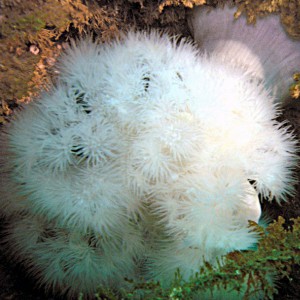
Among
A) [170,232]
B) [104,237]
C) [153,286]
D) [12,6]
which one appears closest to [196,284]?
[153,286]

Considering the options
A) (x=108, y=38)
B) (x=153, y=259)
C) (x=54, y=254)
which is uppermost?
(x=108, y=38)

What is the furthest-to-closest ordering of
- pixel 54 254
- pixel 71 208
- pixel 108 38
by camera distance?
pixel 108 38, pixel 54 254, pixel 71 208

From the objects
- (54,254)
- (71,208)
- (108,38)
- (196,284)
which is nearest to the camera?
(196,284)

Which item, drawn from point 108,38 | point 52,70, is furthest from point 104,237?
point 108,38

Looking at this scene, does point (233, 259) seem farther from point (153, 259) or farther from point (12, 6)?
point (12, 6)

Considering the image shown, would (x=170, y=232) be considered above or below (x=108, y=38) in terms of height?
below

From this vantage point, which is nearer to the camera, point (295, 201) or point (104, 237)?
point (104, 237)
